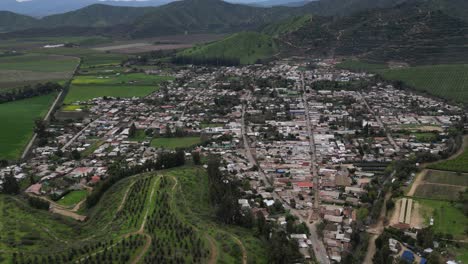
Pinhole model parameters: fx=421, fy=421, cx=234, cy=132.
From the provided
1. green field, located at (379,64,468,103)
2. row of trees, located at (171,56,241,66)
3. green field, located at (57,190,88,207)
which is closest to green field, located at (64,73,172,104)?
row of trees, located at (171,56,241,66)

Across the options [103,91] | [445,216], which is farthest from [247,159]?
[103,91]

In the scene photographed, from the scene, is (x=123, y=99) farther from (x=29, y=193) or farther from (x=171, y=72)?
(x=29, y=193)

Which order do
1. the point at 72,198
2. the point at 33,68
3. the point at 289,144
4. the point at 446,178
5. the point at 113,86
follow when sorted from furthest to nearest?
1. the point at 33,68
2. the point at 113,86
3. the point at 289,144
4. the point at 446,178
5. the point at 72,198

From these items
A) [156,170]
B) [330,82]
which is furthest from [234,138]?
[330,82]

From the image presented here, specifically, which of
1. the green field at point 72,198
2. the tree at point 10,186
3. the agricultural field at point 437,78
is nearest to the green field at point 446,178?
the green field at point 72,198

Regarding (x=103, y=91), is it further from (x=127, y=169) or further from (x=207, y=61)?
(x=127, y=169)

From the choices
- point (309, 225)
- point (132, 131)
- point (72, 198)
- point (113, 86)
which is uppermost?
point (113, 86)

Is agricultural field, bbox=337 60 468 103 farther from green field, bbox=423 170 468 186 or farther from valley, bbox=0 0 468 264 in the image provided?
green field, bbox=423 170 468 186

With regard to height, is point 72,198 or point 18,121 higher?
point 18,121
